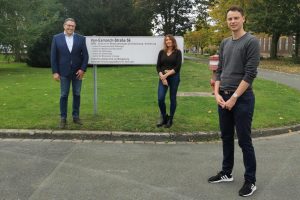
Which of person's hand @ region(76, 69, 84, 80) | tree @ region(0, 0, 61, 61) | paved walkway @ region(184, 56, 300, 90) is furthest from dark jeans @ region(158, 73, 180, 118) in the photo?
tree @ region(0, 0, 61, 61)

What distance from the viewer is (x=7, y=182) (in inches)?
213

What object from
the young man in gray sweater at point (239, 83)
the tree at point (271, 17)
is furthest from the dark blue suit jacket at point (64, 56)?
the tree at point (271, 17)

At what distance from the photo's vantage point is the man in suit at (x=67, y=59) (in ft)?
A: 27.1

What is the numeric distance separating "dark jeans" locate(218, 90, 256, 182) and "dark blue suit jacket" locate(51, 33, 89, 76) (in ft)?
12.7

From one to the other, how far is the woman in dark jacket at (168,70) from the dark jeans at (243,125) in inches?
125

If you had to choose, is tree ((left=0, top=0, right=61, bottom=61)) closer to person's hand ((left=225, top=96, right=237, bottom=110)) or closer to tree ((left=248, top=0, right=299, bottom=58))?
tree ((left=248, top=0, right=299, bottom=58))

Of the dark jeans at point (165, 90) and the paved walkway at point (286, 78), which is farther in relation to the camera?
the paved walkway at point (286, 78)

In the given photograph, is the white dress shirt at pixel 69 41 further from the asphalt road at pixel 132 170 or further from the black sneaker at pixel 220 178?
the black sneaker at pixel 220 178

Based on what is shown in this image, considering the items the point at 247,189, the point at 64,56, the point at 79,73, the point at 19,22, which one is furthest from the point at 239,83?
the point at 19,22

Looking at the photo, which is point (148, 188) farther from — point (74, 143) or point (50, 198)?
point (74, 143)

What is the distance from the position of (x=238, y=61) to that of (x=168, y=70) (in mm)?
3631

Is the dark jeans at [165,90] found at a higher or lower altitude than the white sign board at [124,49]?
lower

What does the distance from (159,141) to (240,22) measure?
339 centimetres

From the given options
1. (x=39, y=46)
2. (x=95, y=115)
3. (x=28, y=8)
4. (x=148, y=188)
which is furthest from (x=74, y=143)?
(x=39, y=46)
